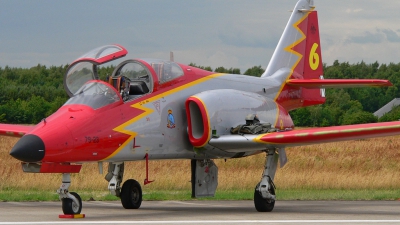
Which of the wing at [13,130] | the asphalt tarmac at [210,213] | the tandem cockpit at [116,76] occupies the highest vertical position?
the tandem cockpit at [116,76]

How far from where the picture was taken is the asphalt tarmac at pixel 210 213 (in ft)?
43.4

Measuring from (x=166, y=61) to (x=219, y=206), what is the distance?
3.82m

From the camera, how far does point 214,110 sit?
15711mm

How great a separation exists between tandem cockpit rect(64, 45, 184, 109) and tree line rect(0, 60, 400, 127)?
32176 mm

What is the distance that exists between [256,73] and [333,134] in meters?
64.6

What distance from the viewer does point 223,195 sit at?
21094 mm

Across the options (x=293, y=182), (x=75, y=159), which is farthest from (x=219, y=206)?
(x=293, y=182)

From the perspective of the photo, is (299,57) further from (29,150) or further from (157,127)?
(29,150)

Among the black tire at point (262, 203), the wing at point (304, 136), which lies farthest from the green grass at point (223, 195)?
the wing at point (304, 136)

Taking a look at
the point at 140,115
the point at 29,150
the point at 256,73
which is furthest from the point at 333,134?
the point at 256,73

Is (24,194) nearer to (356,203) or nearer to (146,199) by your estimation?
(146,199)

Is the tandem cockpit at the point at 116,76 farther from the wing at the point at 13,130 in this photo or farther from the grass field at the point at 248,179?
the grass field at the point at 248,179

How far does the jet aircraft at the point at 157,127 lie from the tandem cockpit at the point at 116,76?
0.02m

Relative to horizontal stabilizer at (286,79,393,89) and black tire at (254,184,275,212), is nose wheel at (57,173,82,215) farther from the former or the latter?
horizontal stabilizer at (286,79,393,89)
